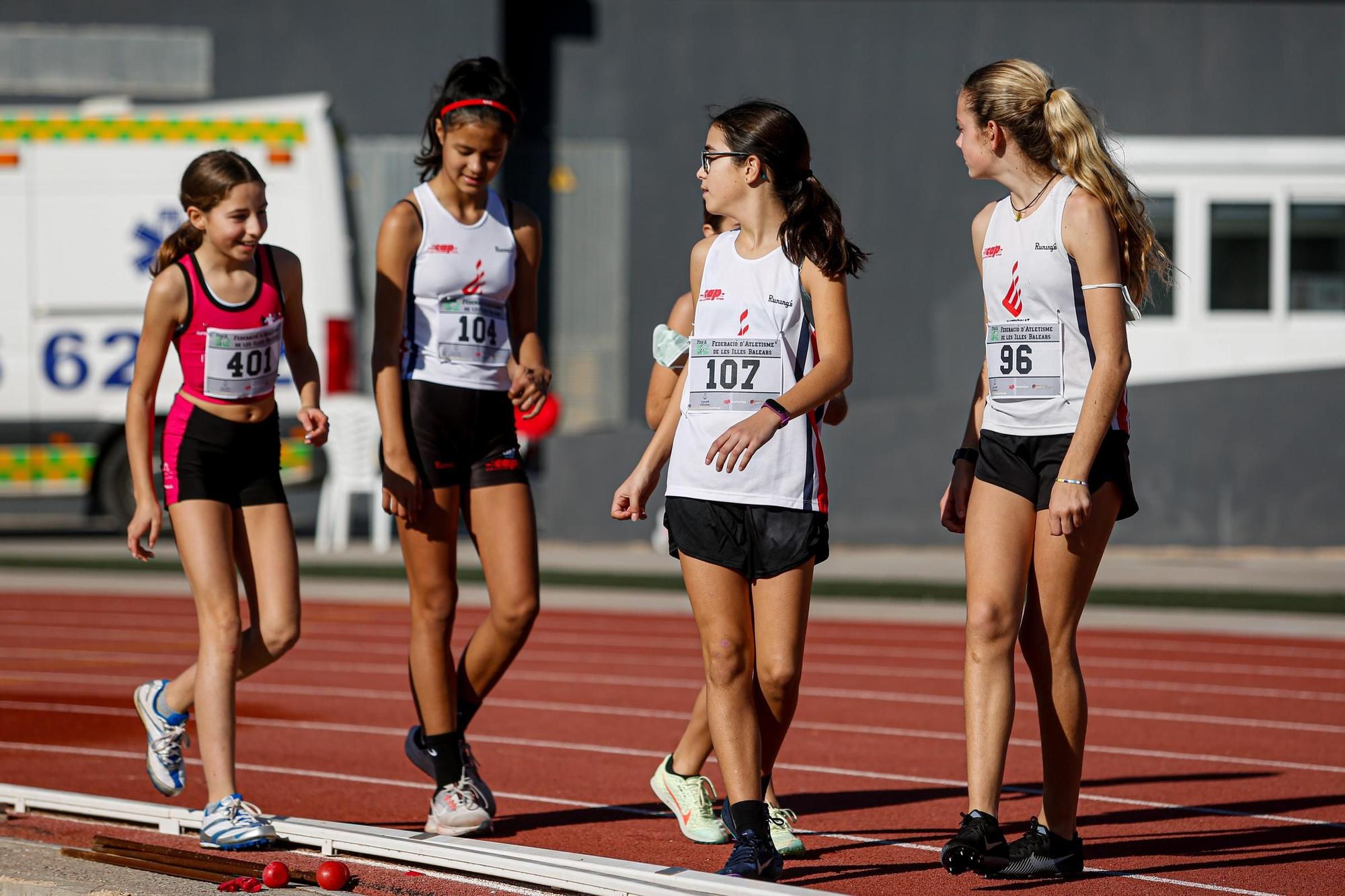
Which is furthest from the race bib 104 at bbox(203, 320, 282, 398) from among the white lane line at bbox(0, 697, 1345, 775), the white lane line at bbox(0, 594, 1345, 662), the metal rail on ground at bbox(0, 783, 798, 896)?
the white lane line at bbox(0, 594, 1345, 662)

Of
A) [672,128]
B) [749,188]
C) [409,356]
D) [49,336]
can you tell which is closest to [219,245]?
[409,356]

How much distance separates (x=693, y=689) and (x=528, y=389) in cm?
349

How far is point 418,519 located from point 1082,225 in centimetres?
207

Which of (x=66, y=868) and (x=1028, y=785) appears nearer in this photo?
(x=66, y=868)

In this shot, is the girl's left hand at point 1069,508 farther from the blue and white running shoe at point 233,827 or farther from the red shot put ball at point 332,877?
the blue and white running shoe at point 233,827

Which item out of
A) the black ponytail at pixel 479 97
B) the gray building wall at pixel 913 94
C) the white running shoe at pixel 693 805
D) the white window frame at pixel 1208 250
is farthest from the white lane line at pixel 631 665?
the white window frame at pixel 1208 250

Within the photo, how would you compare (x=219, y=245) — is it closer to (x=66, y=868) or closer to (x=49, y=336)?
(x=66, y=868)

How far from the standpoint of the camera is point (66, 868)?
4.58m

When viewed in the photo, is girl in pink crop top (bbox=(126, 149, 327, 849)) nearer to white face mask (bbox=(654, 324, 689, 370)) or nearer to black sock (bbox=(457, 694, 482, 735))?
black sock (bbox=(457, 694, 482, 735))

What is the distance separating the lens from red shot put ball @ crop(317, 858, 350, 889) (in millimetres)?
4336

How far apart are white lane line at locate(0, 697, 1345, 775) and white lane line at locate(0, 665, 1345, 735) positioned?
1.94 feet

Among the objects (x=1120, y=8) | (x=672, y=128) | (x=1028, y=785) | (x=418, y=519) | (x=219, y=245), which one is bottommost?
(x=1028, y=785)

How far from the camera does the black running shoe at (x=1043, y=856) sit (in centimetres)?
437

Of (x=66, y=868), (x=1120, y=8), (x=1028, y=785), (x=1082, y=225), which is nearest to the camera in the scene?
(x=1082, y=225)
